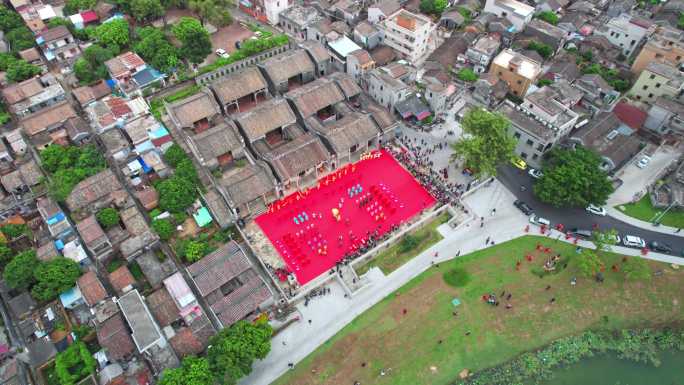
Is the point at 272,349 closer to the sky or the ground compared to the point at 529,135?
closer to the ground

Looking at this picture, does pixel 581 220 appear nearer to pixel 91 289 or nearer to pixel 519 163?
pixel 519 163

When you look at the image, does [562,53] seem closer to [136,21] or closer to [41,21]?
[136,21]

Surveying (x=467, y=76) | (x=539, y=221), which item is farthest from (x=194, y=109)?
(x=539, y=221)

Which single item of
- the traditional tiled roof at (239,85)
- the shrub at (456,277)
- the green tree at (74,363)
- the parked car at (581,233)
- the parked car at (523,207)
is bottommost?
the green tree at (74,363)

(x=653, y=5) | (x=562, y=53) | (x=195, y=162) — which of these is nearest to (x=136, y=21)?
(x=195, y=162)

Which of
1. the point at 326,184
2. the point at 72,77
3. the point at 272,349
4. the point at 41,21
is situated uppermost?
the point at 41,21

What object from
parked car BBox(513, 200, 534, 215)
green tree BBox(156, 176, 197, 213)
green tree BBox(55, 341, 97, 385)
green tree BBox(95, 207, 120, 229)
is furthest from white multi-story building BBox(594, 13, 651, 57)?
green tree BBox(55, 341, 97, 385)

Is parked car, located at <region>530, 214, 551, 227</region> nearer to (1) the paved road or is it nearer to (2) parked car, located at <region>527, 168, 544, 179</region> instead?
(1) the paved road

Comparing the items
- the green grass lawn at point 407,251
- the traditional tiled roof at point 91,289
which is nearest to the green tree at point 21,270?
the traditional tiled roof at point 91,289

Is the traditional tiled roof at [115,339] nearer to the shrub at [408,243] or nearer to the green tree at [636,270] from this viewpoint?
the shrub at [408,243]
